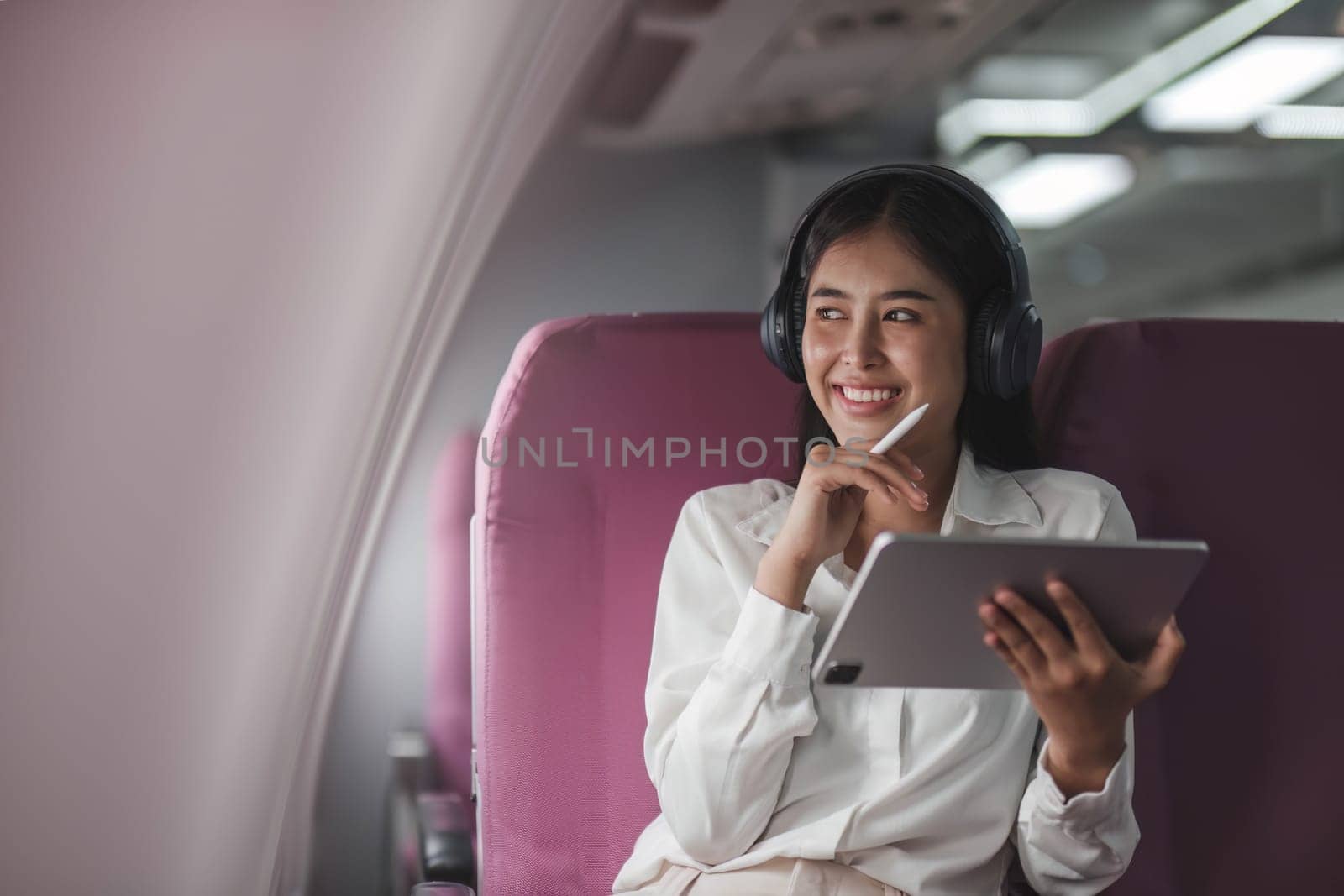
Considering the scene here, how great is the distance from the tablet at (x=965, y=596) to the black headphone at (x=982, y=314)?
0.29 meters

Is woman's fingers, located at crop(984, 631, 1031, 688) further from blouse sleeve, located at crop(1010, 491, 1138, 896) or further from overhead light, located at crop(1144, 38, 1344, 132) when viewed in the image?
overhead light, located at crop(1144, 38, 1344, 132)

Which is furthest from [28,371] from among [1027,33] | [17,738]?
[1027,33]

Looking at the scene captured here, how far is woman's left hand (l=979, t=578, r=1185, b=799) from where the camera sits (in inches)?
29.2

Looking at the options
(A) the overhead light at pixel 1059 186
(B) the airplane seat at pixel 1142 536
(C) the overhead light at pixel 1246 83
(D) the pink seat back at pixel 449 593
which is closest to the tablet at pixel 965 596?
(B) the airplane seat at pixel 1142 536

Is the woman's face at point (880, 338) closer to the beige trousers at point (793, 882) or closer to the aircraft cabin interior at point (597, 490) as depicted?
Result: the aircraft cabin interior at point (597, 490)

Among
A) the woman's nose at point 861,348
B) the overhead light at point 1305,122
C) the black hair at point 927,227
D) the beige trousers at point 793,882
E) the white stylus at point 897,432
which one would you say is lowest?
the beige trousers at point 793,882

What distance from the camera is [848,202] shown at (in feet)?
3.45

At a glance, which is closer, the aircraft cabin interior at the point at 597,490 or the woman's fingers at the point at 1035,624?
the woman's fingers at the point at 1035,624

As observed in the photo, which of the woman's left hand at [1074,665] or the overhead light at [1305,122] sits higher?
A: the overhead light at [1305,122]

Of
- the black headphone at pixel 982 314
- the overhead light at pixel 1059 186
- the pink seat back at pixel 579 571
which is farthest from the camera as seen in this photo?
the overhead light at pixel 1059 186

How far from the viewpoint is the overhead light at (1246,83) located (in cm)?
164

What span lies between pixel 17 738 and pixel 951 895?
0.78m

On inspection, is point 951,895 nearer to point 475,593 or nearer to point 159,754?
point 475,593

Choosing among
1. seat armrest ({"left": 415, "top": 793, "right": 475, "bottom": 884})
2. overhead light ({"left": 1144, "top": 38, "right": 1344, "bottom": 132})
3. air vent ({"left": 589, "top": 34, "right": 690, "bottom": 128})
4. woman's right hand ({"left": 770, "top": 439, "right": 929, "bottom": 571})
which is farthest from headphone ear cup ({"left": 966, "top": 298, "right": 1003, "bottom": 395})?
overhead light ({"left": 1144, "top": 38, "right": 1344, "bottom": 132})
